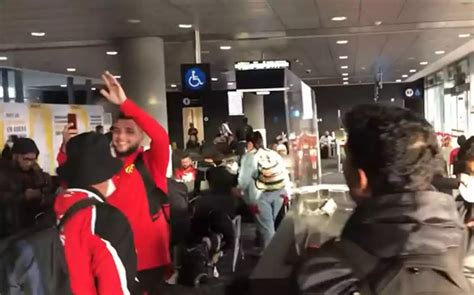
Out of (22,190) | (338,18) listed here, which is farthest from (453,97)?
(22,190)

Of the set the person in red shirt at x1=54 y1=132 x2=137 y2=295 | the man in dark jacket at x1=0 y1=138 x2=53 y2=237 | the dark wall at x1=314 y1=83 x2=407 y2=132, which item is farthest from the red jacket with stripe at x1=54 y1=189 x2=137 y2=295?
the dark wall at x1=314 y1=83 x2=407 y2=132

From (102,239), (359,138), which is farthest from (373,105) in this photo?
(102,239)

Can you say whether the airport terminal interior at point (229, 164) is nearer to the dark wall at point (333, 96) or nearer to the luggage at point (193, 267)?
the luggage at point (193, 267)

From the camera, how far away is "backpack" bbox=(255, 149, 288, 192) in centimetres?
1008

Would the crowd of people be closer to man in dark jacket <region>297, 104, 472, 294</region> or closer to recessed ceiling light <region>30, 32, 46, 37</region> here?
man in dark jacket <region>297, 104, 472, 294</region>

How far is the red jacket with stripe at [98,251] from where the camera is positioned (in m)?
2.73

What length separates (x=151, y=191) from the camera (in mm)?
3818

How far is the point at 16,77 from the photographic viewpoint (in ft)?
70.0

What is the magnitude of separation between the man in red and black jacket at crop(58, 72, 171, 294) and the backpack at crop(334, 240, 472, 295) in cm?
245

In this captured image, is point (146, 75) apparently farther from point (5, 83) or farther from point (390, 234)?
point (390, 234)

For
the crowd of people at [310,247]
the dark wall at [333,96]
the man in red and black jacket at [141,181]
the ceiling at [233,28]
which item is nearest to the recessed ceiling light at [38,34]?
the ceiling at [233,28]

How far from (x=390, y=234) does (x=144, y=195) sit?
252 centimetres

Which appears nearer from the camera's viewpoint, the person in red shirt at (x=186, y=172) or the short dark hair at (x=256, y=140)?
the short dark hair at (x=256, y=140)

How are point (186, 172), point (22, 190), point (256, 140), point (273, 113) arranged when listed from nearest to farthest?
1. point (22, 190)
2. point (256, 140)
3. point (186, 172)
4. point (273, 113)
